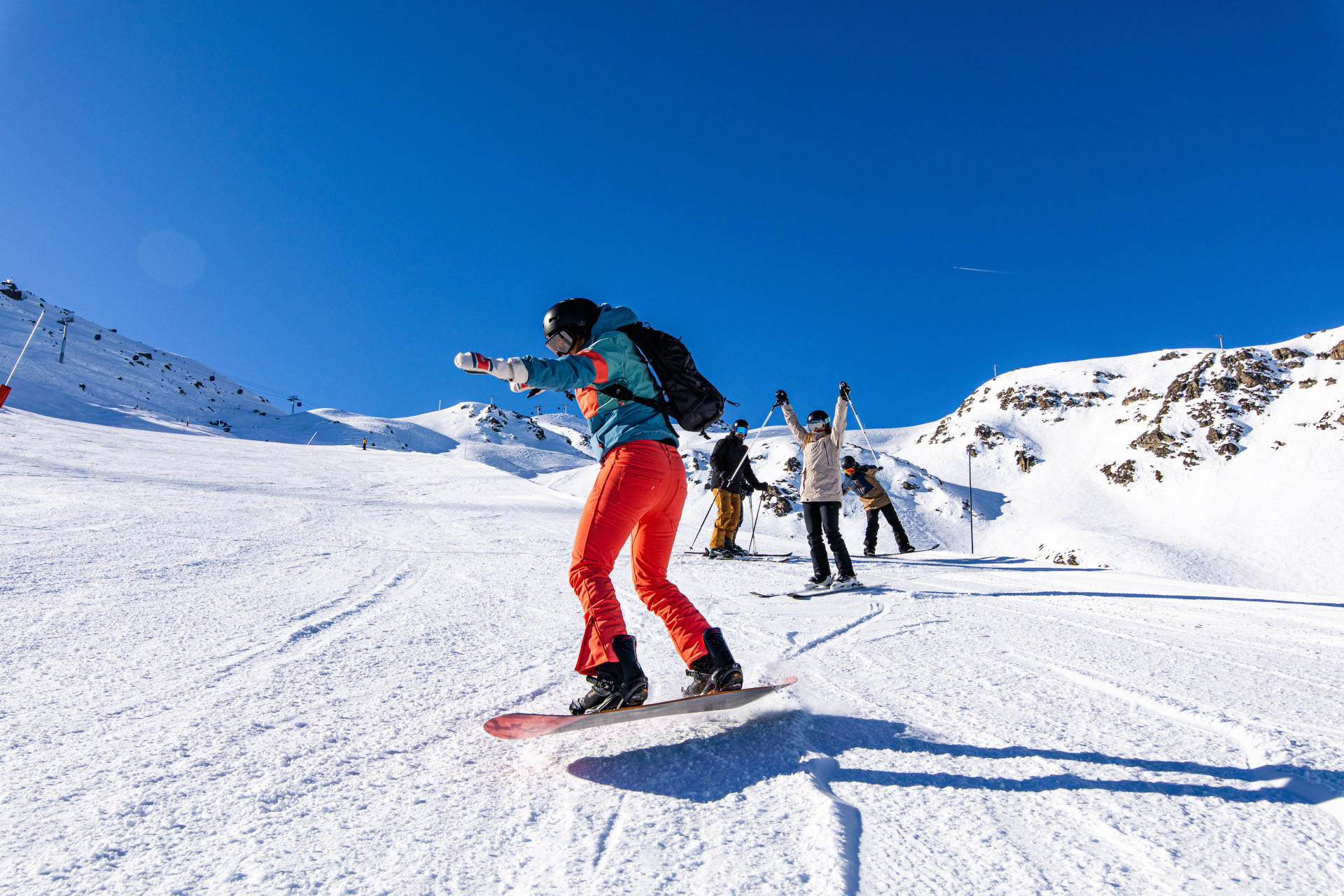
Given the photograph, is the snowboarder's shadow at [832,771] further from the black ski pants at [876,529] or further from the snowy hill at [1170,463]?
the snowy hill at [1170,463]

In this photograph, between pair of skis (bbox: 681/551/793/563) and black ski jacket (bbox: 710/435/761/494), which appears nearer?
pair of skis (bbox: 681/551/793/563)

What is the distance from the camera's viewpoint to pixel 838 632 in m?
4.01

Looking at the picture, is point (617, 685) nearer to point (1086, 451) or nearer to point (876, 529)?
point (876, 529)

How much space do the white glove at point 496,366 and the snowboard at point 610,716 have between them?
125cm

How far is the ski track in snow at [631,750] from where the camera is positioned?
1355 mm

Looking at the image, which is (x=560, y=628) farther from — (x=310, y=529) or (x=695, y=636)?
(x=310, y=529)

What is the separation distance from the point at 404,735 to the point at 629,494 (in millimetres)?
1224

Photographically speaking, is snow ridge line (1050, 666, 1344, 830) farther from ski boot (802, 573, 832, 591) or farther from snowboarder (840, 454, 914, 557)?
snowboarder (840, 454, 914, 557)

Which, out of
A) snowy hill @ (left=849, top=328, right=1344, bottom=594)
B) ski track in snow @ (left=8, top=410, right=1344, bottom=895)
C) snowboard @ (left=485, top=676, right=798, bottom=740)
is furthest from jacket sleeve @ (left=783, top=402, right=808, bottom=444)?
snowy hill @ (left=849, top=328, right=1344, bottom=594)

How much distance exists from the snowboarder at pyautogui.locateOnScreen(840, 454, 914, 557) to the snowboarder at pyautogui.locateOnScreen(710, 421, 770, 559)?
2.15 meters

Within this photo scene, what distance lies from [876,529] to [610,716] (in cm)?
1017

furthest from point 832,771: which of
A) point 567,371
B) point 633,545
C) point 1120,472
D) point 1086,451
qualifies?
point 1086,451

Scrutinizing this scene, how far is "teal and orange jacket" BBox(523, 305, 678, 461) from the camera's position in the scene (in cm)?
261

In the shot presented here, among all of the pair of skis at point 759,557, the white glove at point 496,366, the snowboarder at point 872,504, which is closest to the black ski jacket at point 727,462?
the pair of skis at point 759,557
